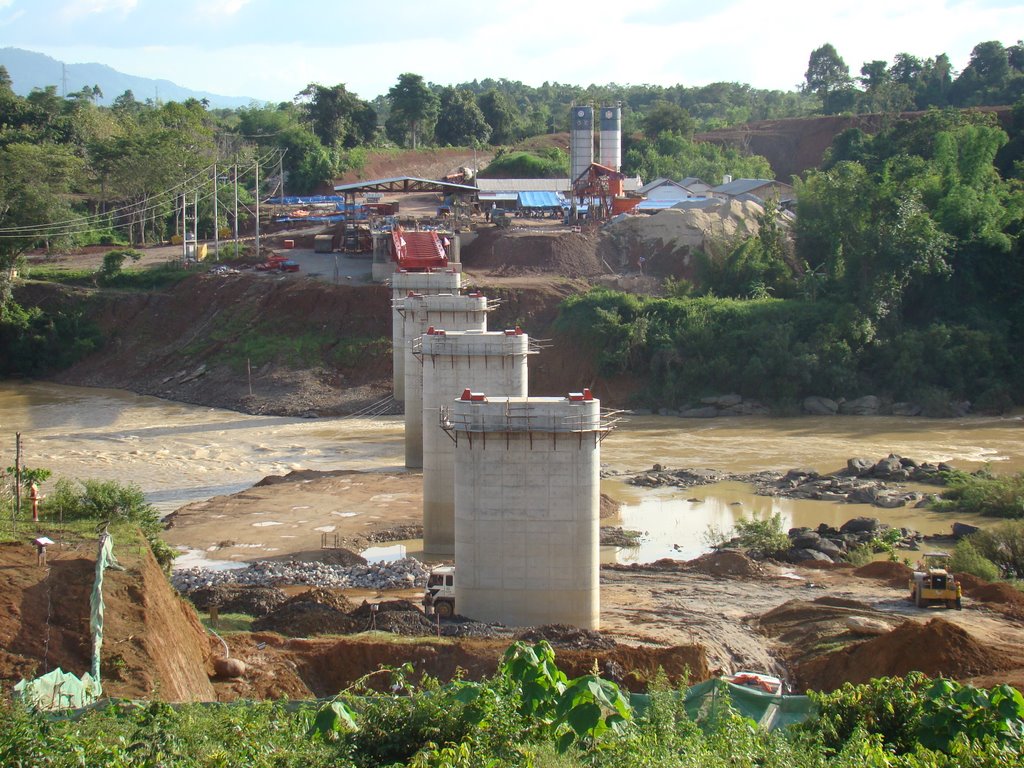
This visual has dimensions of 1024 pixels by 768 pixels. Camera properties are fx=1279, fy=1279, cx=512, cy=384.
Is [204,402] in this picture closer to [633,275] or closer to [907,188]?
[633,275]

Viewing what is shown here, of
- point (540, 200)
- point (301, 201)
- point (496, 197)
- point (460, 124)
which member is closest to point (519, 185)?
point (496, 197)

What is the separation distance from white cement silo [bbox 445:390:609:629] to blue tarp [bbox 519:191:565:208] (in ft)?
183

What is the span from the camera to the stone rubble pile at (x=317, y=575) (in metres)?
29.6

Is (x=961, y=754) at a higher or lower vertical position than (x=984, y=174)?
lower

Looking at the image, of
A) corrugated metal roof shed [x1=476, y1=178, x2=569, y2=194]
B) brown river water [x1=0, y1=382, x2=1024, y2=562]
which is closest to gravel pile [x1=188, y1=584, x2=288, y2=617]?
brown river water [x1=0, y1=382, x2=1024, y2=562]

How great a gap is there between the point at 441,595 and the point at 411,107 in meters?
94.0

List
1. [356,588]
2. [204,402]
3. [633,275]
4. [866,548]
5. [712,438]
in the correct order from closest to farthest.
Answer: [356,588]
[866,548]
[712,438]
[204,402]
[633,275]

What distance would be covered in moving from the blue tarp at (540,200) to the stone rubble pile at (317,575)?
50.9 metres

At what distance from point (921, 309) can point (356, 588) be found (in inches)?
1747

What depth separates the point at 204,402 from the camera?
196ft

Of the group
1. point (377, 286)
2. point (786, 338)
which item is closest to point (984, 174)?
point (786, 338)

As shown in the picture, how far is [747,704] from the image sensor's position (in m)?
15.1

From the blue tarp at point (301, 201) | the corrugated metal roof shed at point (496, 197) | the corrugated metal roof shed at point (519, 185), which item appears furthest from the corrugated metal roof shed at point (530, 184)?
the blue tarp at point (301, 201)

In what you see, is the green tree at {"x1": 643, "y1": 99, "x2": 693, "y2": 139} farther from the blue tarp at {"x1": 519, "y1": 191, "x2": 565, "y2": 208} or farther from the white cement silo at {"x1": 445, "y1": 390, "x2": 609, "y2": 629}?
the white cement silo at {"x1": 445, "y1": 390, "x2": 609, "y2": 629}
